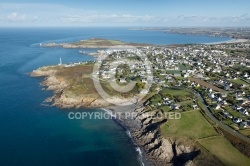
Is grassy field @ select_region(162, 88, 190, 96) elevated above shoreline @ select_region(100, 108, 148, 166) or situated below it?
above

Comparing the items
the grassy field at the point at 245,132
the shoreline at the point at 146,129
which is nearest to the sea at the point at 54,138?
the shoreline at the point at 146,129

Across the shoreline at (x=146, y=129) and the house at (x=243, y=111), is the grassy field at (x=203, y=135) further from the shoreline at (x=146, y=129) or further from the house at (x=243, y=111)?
the house at (x=243, y=111)

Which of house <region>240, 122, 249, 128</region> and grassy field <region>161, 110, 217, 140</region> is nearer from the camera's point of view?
grassy field <region>161, 110, 217, 140</region>

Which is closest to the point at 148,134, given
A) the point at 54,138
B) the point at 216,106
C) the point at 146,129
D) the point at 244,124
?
the point at 146,129

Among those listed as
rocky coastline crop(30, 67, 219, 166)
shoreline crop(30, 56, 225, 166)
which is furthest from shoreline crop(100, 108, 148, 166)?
rocky coastline crop(30, 67, 219, 166)

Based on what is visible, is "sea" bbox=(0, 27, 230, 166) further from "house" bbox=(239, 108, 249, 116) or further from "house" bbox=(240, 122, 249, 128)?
"house" bbox=(239, 108, 249, 116)

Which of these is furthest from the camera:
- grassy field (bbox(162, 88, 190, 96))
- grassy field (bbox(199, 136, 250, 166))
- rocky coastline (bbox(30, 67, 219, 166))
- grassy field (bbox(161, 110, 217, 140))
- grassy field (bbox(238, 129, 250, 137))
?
grassy field (bbox(162, 88, 190, 96))
